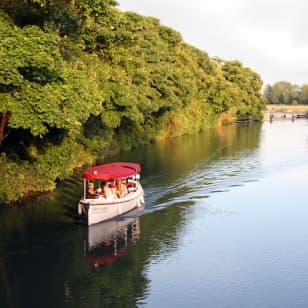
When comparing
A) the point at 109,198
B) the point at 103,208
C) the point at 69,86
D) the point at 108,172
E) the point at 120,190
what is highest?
the point at 69,86

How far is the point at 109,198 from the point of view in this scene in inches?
985

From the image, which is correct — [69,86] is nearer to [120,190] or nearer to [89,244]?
[120,190]

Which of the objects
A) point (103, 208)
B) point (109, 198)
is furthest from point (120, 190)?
point (103, 208)

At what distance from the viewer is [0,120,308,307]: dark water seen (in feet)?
55.5

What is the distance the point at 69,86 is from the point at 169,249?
29.1 feet

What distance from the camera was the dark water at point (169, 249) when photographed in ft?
55.5

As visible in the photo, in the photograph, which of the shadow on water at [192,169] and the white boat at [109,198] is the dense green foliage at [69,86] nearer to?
the white boat at [109,198]

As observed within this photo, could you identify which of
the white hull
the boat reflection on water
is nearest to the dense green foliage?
the white hull

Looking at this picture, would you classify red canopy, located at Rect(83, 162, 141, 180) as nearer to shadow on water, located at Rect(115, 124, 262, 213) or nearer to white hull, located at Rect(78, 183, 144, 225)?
white hull, located at Rect(78, 183, 144, 225)

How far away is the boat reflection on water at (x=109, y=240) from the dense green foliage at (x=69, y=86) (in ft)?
16.3

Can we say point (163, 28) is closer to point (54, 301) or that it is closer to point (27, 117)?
point (27, 117)

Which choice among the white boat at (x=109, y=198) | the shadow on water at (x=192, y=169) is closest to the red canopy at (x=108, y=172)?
the white boat at (x=109, y=198)

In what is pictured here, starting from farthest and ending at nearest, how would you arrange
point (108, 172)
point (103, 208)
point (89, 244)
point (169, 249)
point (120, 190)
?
point (120, 190), point (108, 172), point (103, 208), point (89, 244), point (169, 249)

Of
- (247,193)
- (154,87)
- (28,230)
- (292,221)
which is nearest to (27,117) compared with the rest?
(28,230)
